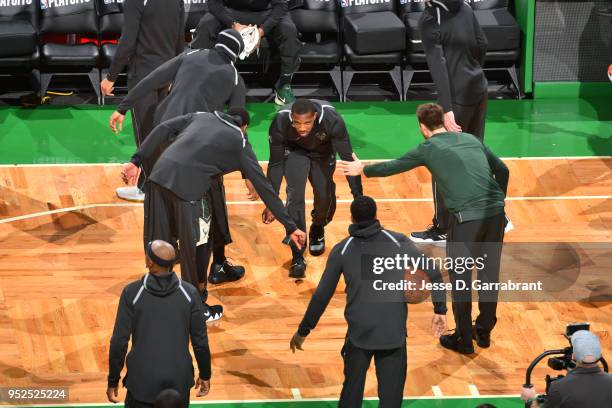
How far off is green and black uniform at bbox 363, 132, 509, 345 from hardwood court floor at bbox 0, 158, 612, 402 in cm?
65

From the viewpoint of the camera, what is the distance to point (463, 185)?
838 cm

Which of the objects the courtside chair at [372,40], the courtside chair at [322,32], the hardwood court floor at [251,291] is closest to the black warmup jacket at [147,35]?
the hardwood court floor at [251,291]

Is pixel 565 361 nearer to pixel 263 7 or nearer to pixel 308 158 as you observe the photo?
pixel 308 158

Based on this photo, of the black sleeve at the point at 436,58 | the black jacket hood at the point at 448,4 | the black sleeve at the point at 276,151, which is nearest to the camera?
the black sleeve at the point at 276,151

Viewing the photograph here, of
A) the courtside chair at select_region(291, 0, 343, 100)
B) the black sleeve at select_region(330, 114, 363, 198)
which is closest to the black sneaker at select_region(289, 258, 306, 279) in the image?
the black sleeve at select_region(330, 114, 363, 198)

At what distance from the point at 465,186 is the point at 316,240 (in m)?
2.32

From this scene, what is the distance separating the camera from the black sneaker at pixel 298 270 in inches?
393

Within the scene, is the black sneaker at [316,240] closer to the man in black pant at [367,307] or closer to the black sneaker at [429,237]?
the black sneaker at [429,237]

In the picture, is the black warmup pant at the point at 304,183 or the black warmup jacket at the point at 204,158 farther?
the black warmup pant at the point at 304,183

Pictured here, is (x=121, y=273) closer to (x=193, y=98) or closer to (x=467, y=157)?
(x=193, y=98)

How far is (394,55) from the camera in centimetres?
1399

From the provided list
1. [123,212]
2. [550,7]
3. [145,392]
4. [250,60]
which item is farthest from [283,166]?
[550,7]

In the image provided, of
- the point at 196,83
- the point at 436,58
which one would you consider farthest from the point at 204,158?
the point at 436,58

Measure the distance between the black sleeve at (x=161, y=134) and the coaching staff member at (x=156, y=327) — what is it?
6.18 feet
